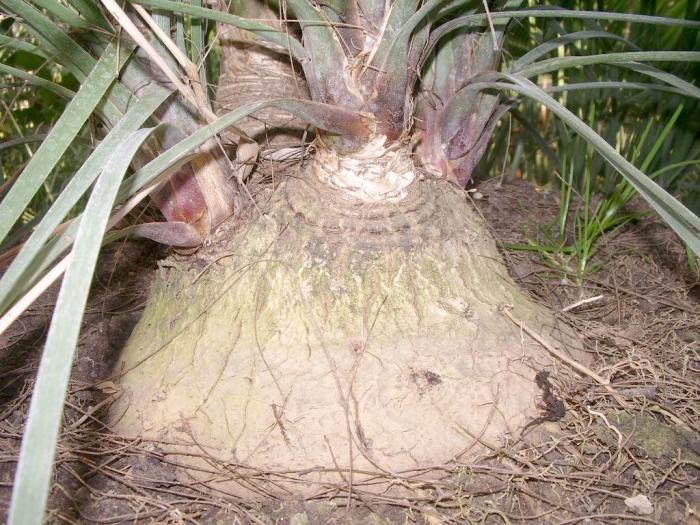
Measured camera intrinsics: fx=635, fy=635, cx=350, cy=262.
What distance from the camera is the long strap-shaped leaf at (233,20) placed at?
626mm

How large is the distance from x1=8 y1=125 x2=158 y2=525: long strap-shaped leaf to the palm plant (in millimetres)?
264

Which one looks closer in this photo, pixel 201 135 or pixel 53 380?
pixel 53 380

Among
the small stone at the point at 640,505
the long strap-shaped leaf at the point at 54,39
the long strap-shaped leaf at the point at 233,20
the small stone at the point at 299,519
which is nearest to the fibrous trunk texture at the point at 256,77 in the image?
the long strap-shaped leaf at the point at 233,20

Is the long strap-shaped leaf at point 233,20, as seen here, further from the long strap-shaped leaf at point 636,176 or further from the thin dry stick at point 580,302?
the thin dry stick at point 580,302

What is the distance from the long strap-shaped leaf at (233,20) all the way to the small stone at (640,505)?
0.67 m

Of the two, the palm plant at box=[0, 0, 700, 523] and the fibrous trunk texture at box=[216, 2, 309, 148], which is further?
the fibrous trunk texture at box=[216, 2, 309, 148]

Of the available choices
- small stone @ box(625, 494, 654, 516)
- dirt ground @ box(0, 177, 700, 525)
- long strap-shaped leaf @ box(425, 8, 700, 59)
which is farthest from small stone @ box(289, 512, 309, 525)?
long strap-shaped leaf @ box(425, 8, 700, 59)

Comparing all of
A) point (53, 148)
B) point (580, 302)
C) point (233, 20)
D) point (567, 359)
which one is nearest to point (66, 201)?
point (53, 148)

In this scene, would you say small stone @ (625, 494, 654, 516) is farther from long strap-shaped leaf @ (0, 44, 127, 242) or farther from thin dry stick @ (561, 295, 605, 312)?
long strap-shaped leaf @ (0, 44, 127, 242)

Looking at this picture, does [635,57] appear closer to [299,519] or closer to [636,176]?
[636,176]

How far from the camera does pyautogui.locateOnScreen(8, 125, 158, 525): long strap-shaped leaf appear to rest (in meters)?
0.38

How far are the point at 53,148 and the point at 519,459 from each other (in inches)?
24.6

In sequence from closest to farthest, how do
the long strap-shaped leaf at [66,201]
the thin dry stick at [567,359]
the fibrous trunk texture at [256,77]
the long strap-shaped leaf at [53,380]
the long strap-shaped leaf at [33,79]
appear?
the long strap-shaped leaf at [53,380], the long strap-shaped leaf at [66,201], the long strap-shaped leaf at [33,79], the thin dry stick at [567,359], the fibrous trunk texture at [256,77]

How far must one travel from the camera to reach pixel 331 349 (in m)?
0.82
